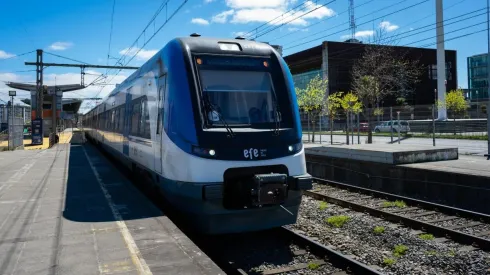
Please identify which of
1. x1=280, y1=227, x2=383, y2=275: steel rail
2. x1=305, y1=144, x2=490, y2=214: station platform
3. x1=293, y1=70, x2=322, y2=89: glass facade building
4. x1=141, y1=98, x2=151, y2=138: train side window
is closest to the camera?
x1=280, y1=227, x2=383, y2=275: steel rail

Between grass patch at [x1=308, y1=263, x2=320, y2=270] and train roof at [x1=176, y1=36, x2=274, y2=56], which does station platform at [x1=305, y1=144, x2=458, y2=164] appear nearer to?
train roof at [x1=176, y1=36, x2=274, y2=56]

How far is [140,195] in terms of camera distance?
350 inches

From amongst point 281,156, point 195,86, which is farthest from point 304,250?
point 195,86

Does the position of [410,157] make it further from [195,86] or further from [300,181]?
[195,86]

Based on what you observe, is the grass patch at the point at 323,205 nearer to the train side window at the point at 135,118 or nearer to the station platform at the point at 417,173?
the station platform at the point at 417,173

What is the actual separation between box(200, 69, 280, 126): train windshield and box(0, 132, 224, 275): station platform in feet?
6.28

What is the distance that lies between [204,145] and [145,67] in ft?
11.7

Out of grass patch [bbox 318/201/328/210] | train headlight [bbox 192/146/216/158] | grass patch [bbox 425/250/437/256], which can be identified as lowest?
grass patch [bbox 425/250/437/256]

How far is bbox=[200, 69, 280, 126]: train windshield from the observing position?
259 inches

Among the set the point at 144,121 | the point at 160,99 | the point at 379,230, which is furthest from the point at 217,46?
the point at 379,230

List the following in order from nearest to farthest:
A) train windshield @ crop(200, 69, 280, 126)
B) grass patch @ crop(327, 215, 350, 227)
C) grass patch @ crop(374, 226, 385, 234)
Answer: train windshield @ crop(200, 69, 280, 126), grass patch @ crop(374, 226, 385, 234), grass patch @ crop(327, 215, 350, 227)

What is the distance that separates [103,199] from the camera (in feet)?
28.7

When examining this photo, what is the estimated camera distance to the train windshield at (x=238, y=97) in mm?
6574

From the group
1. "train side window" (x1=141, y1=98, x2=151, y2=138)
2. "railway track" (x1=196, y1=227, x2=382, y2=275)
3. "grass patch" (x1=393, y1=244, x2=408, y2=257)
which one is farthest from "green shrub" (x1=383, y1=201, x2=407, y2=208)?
"train side window" (x1=141, y1=98, x2=151, y2=138)
